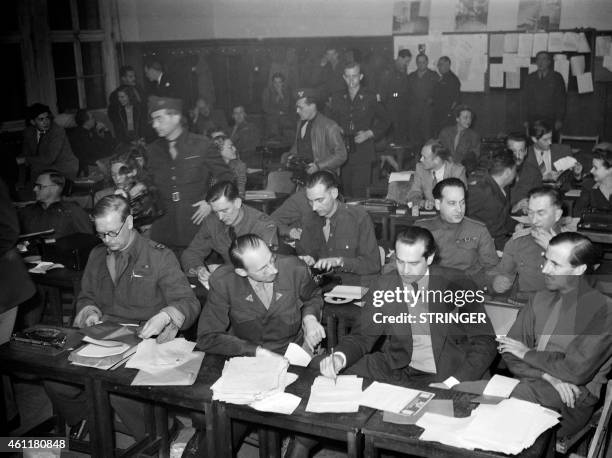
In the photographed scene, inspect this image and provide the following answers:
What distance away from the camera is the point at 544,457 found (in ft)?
7.93

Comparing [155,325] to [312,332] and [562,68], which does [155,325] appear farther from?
[562,68]

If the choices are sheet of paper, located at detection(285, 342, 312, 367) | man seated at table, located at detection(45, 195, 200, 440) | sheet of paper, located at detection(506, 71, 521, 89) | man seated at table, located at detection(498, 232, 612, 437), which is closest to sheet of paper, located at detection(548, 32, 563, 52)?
sheet of paper, located at detection(506, 71, 521, 89)

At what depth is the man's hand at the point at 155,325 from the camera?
3.29 metres

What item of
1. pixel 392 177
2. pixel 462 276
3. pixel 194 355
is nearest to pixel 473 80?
pixel 392 177

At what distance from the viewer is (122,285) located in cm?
371

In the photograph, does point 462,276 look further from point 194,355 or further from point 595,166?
point 595,166

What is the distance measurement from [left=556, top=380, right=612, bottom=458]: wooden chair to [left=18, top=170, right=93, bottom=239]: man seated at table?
401cm

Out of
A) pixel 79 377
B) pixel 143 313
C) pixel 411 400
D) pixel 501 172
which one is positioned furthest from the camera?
pixel 501 172

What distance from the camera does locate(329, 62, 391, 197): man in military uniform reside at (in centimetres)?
752

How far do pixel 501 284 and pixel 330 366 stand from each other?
153 cm

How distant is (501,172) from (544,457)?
3.21 m

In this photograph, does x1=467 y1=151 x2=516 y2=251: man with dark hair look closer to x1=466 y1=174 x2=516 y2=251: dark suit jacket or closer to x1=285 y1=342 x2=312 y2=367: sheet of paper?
x1=466 y1=174 x2=516 y2=251: dark suit jacket

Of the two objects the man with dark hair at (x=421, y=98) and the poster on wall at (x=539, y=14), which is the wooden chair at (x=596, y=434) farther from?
the poster on wall at (x=539, y=14)

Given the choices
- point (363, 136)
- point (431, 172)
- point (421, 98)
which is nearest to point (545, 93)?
point (421, 98)
